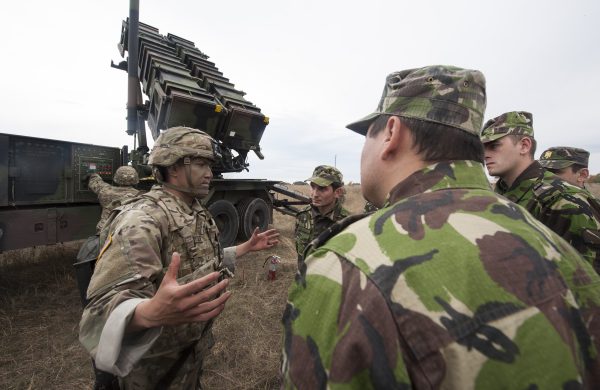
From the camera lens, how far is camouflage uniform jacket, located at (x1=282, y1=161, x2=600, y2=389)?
2.01ft

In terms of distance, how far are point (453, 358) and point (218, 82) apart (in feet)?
29.5

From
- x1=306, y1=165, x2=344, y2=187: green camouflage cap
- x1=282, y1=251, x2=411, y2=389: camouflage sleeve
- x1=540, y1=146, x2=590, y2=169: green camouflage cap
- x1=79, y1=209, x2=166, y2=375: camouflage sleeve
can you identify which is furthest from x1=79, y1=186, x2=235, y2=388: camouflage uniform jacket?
x1=540, y1=146, x2=590, y2=169: green camouflage cap

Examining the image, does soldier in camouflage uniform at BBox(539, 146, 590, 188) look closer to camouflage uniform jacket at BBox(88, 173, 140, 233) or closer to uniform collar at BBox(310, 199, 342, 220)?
uniform collar at BBox(310, 199, 342, 220)

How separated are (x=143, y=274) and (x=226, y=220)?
20.4 ft

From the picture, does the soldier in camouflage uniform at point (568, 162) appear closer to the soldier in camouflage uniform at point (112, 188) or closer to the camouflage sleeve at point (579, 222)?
the camouflage sleeve at point (579, 222)

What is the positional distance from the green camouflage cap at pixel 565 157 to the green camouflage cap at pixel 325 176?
7.85 feet

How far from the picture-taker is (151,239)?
168 cm

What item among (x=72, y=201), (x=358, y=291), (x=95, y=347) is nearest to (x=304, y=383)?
(x=358, y=291)

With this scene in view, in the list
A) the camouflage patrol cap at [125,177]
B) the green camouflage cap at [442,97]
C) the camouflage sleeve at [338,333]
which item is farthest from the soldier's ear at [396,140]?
the camouflage patrol cap at [125,177]

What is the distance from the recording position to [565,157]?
3.46 metres

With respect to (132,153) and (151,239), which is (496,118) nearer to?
(151,239)

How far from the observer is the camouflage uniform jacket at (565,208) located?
2.33m

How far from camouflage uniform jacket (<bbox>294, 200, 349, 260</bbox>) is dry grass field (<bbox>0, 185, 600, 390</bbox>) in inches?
45.6

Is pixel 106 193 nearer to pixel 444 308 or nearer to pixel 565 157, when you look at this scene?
pixel 444 308
